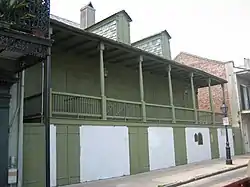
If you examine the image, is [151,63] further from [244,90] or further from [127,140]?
[244,90]

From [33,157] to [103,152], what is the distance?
3.25 meters

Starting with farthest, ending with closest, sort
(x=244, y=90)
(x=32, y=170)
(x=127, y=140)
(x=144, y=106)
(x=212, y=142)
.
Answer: (x=244, y=90) → (x=212, y=142) → (x=144, y=106) → (x=127, y=140) → (x=32, y=170)

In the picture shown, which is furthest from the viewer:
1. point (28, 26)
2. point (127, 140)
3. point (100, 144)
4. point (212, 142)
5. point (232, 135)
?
point (232, 135)

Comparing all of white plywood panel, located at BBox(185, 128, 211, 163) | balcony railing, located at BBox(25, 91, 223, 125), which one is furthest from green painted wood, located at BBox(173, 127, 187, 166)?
balcony railing, located at BBox(25, 91, 223, 125)

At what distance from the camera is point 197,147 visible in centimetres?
1834

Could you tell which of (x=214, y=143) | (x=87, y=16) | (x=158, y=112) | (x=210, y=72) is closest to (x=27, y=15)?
(x=158, y=112)

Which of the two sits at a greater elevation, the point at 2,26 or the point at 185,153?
the point at 2,26

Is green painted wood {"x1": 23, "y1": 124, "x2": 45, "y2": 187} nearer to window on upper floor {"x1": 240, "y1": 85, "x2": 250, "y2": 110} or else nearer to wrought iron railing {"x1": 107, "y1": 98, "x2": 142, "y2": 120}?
wrought iron railing {"x1": 107, "y1": 98, "x2": 142, "y2": 120}

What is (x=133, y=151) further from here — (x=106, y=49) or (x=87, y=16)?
(x=87, y=16)

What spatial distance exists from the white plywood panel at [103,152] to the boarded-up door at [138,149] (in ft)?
1.10

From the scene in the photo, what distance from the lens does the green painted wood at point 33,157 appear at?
30.3 feet

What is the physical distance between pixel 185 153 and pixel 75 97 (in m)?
8.09

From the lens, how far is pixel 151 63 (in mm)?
17109

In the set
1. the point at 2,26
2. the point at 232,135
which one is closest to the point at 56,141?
the point at 2,26
